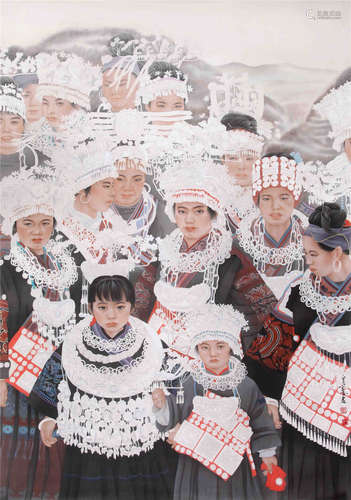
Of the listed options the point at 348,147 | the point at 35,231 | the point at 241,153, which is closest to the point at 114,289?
the point at 35,231

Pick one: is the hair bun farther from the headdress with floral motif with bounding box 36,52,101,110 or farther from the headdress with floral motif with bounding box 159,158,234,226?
the headdress with floral motif with bounding box 36,52,101,110

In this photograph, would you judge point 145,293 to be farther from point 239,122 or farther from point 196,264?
point 239,122

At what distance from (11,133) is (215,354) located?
112 cm

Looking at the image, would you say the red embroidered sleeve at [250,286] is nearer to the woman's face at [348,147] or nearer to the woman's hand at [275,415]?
the woman's hand at [275,415]

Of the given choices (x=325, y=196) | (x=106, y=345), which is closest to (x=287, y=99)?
(x=325, y=196)

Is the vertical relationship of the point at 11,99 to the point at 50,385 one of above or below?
above

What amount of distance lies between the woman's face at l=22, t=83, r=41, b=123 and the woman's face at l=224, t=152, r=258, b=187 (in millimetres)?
722

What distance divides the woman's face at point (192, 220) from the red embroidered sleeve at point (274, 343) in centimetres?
40

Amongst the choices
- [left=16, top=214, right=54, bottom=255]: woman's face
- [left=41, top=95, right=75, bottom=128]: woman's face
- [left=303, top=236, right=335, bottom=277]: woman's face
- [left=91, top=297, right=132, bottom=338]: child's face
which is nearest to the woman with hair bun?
[left=303, top=236, right=335, bottom=277]: woman's face

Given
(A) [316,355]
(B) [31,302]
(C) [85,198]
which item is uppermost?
(C) [85,198]

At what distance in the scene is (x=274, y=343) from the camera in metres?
1.85

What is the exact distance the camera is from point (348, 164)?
186 centimetres

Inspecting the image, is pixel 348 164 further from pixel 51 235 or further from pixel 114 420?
pixel 114 420

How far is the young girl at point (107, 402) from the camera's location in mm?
1856
